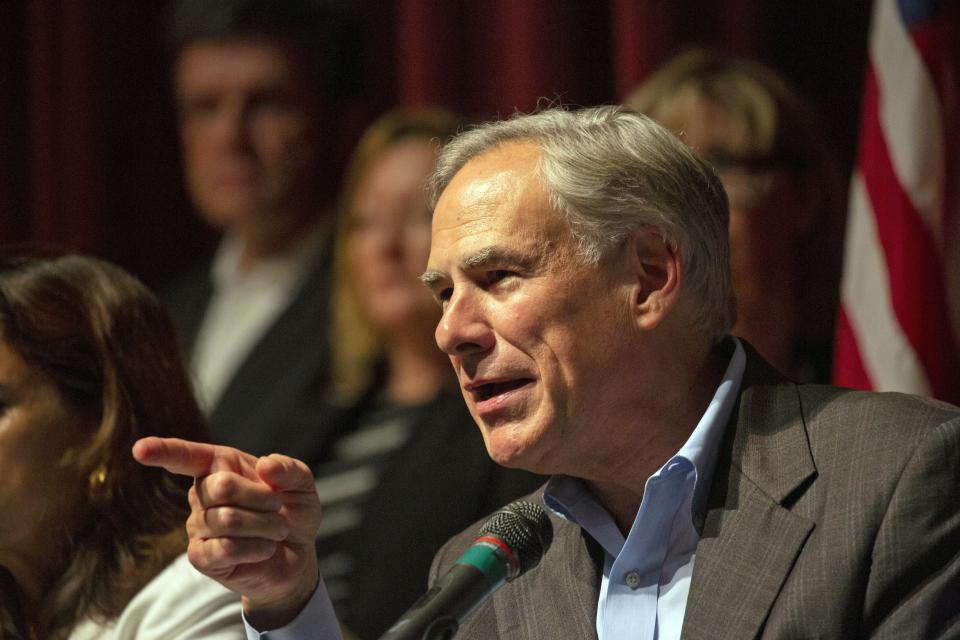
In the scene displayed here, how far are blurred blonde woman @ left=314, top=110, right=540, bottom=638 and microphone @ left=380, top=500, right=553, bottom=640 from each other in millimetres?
1233

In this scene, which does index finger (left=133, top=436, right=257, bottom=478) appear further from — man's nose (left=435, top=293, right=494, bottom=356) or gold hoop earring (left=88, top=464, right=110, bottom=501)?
gold hoop earring (left=88, top=464, right=110, bottom=501)

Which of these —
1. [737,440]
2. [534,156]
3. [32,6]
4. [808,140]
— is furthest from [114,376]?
[32,6]

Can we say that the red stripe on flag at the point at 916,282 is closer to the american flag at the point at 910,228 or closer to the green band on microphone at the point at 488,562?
the american flag at the point at 910,228

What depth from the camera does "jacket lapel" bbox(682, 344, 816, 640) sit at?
5.75ft

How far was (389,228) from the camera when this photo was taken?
357 cm

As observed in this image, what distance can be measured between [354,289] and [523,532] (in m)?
2.08

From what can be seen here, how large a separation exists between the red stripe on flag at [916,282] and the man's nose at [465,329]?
1.26 metres

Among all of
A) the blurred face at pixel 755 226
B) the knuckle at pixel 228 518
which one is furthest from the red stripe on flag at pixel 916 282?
the knuckle at pixel 228 518

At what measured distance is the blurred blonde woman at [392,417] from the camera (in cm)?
303

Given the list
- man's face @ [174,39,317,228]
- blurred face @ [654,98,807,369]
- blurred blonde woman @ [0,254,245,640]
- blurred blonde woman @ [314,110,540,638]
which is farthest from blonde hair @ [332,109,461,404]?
blurred blonde woman @ [0,254,245,640]

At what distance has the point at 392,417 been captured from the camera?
3416mm

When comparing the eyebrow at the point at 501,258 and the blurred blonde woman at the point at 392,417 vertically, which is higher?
the eyebrow at the point at 501,258

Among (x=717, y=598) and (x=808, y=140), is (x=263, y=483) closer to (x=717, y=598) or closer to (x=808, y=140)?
(x=717, y=598)

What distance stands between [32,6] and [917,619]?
3998 millimetres
